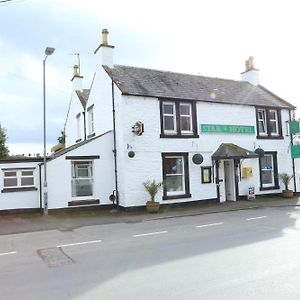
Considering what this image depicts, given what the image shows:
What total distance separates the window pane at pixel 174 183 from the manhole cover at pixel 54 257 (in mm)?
9950

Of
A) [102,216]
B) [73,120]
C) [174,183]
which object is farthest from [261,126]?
[73,120]

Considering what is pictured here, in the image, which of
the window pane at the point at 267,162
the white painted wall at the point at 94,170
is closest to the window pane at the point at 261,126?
the window pane at the point at 267,162

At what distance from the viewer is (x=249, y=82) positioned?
25.2 m

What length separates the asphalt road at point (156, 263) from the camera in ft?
18.5

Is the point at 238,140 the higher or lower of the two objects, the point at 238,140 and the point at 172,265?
the higher

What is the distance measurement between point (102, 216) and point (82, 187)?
8.61ft

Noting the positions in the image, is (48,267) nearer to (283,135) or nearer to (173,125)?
(173,125)

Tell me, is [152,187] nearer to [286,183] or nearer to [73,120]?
[286,183]

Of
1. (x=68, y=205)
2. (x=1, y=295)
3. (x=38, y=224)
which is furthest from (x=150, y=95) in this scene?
(x=1, y=295)

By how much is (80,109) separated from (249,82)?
1204cm

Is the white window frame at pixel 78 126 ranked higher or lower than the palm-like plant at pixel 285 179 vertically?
higher

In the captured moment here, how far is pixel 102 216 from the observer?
52.7 feet

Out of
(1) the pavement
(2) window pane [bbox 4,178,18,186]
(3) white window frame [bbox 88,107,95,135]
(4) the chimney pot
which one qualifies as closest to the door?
(1) the pavement

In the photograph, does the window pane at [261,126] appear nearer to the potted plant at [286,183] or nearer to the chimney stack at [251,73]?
the potted plant at [286,183]
